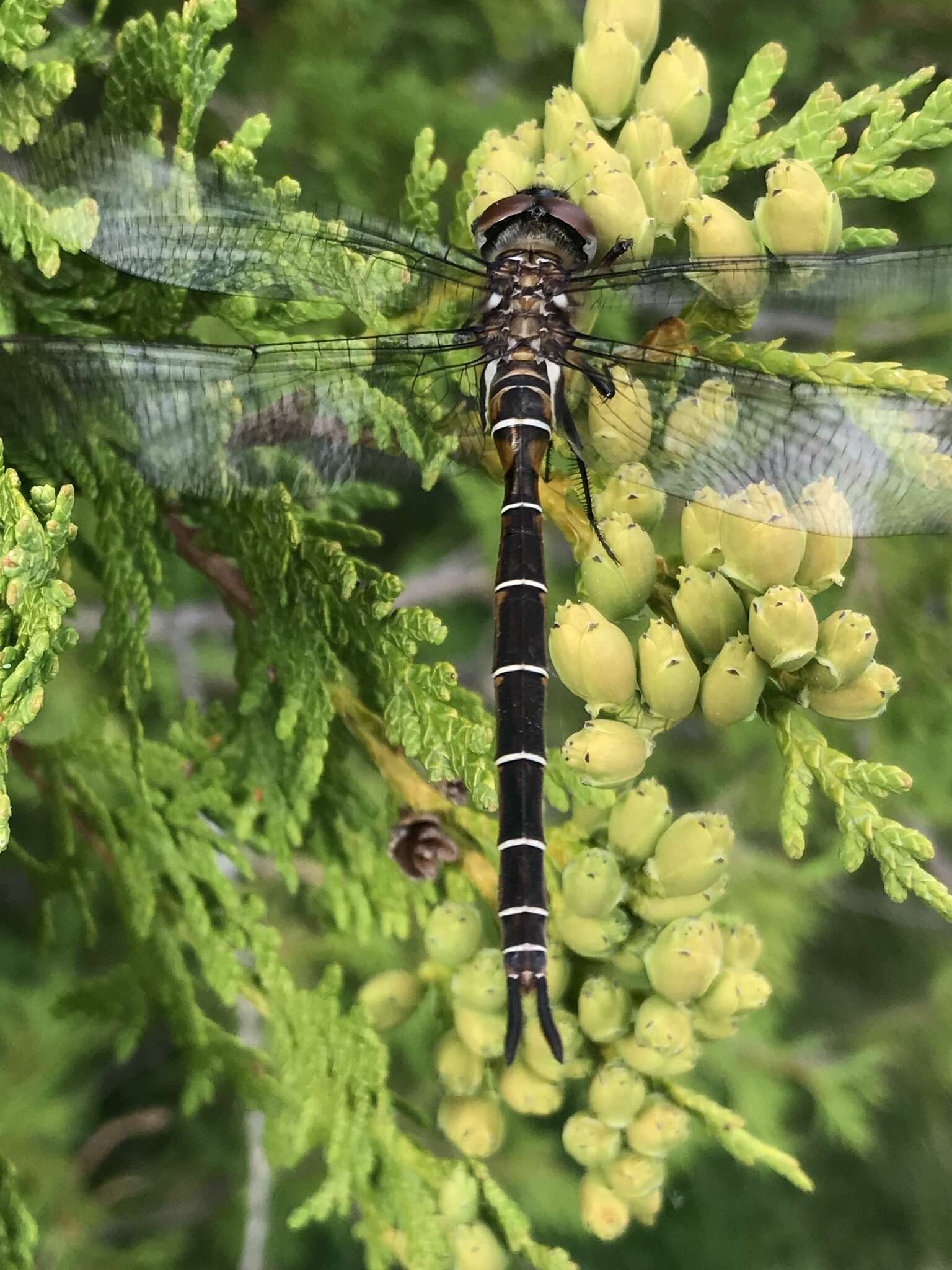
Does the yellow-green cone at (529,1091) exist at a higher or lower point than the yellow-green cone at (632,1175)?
higher

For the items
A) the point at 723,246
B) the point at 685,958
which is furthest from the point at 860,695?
the point at 723,246

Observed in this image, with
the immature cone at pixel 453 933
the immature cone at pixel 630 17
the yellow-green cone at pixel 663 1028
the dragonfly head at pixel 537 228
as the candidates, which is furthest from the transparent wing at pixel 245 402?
the yellow-green cone at pixel 663 1028

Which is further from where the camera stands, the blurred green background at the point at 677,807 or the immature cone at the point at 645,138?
the blurred green background at the point at 677,807

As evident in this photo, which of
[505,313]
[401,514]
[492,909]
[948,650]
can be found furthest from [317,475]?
[948,650]

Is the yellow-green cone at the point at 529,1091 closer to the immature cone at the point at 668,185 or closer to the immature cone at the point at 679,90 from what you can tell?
the immature cone at the point at 668,185

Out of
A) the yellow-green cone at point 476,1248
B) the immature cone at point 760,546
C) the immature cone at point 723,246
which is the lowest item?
the yellow-green cone at point 476,1248

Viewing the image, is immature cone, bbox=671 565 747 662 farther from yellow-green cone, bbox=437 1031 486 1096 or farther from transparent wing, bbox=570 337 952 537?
yellow-green cone, bbox=437 1031 486 1096

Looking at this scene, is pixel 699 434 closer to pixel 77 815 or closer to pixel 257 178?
pixel 257 178
